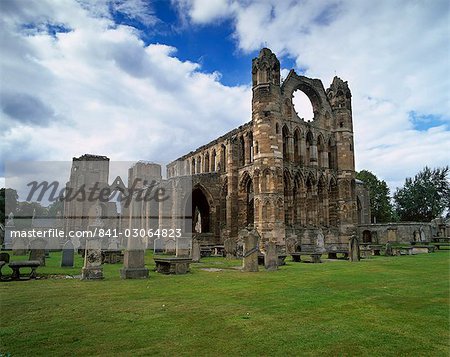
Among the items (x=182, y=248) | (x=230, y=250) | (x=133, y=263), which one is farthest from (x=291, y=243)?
(x=133, y=263)

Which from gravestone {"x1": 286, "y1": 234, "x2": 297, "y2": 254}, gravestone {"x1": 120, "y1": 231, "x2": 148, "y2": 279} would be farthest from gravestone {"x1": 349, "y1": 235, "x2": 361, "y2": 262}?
gravestone {"x1": 120, "y1": 231, "x2": 148, "y2": 279}

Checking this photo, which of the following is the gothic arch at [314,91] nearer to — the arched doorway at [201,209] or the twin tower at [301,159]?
the twin tower at [301,159]

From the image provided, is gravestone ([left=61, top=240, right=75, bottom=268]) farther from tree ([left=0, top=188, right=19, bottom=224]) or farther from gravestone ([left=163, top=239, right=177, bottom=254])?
tree ([left=0, top=188, right=19, bottom=224])

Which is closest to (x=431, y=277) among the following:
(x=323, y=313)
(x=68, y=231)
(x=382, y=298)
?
(x=382, y=298)

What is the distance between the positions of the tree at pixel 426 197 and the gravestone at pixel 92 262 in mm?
52355

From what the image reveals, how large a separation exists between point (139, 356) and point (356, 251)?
53.0 ft

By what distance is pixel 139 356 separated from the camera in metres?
4.20

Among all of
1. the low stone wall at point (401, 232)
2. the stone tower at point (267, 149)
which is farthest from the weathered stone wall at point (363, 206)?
the stone tower at point (267, 149)

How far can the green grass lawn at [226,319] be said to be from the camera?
4.58 metres

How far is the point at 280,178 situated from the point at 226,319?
68.2 feet

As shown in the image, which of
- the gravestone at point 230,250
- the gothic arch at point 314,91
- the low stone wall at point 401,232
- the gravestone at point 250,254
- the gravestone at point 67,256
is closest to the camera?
the gravestone at point 250,254

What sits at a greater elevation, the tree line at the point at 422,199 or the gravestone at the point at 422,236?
the tree line at the point at 422,199

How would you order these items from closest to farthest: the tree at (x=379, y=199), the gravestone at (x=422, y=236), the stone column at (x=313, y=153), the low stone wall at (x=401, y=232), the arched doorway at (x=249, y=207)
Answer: the arched doorway at (x=249, y=207) → the stone column at (x=313, y=153) → the gravestone at (x=422, y=236) → the low stone wall at (x=401, y=232) → the tree at (x=379, y=199)

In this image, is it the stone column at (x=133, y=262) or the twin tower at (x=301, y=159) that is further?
the twin tower at (x=301, y=159)
